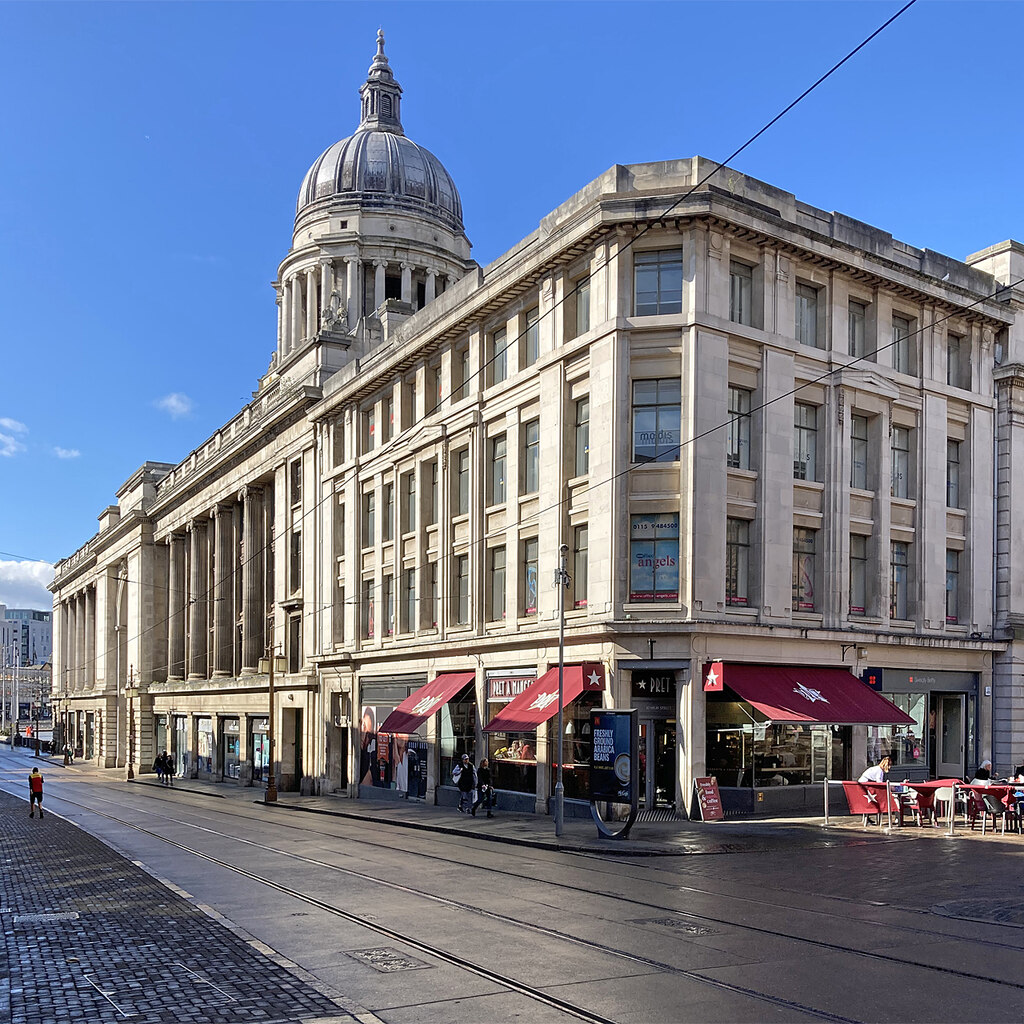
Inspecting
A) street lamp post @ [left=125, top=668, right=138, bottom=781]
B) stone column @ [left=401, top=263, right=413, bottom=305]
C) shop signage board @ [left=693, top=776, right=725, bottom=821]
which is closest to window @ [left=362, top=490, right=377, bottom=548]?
shop signage board @ [left=693, top=776, right=725, bottom=821]

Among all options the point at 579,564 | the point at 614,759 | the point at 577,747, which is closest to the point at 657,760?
the point at 577,747

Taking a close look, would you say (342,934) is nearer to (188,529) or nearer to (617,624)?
(617,624)

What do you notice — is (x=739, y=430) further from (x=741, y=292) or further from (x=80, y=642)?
(x=80, y=642)

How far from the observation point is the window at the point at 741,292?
31.8m

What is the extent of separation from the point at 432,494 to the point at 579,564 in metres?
11.0

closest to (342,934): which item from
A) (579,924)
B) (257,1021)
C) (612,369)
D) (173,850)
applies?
(579,924)

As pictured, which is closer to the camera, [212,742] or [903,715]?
[903,715]

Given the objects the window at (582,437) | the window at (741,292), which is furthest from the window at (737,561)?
the window at (741,292)

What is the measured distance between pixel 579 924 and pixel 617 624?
15.5 m

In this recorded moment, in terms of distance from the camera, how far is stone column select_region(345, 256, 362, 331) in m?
78.5

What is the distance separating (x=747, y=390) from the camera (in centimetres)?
3188

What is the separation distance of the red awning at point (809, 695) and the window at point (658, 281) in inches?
377

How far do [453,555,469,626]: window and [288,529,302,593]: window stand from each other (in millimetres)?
18315

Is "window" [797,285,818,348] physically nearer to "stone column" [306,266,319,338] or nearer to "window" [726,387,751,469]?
"window" [726,387,751,469]
